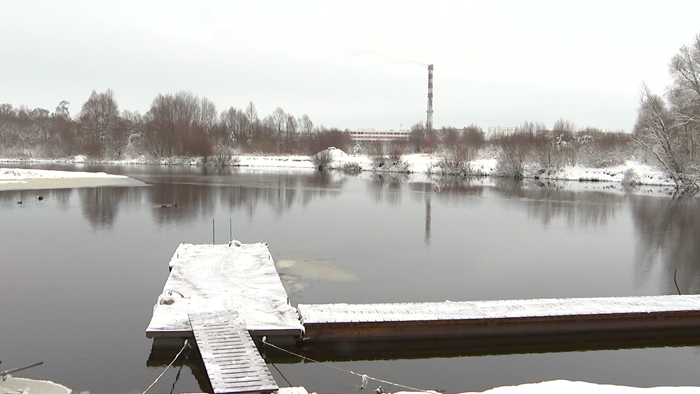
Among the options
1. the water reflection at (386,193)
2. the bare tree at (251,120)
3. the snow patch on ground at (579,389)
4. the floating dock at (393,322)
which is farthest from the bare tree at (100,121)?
the snow patch on ground at (579,389)

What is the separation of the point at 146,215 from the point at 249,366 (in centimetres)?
1710

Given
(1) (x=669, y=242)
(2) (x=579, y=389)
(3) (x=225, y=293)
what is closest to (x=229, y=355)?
(3) (x=225, y=293)

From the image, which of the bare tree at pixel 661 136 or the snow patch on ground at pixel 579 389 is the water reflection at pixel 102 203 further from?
the bare tree at pixel 661 136

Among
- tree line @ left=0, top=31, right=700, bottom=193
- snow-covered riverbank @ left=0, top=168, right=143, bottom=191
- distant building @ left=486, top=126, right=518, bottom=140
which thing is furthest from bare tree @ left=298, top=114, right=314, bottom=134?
snow-covered riverbank @ left=0, top=168, right=143, bottom=191

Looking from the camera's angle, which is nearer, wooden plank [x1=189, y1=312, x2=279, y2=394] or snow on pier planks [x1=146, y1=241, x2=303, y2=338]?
wooden plank [x1=189, y1=312, x2=279, y2=394]

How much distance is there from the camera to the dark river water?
8.51 m

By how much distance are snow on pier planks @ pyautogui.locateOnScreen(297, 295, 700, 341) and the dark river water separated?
2.30ft

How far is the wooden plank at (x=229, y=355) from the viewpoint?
6992 millimetres

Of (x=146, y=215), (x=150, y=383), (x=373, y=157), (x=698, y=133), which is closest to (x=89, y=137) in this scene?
(x=373, y=157)

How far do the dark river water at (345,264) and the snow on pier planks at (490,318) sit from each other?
2.30ft

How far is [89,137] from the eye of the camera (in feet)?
268

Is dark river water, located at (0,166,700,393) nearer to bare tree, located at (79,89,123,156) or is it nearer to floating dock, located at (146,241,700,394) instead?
floating dock, located at (146,241,700,394)

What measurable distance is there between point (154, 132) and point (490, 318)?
77.9 meters

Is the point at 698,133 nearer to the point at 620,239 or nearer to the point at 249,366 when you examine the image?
the point at 620,239
